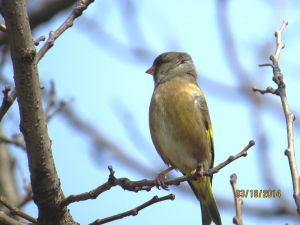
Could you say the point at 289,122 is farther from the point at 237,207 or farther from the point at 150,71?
the point at 150,71

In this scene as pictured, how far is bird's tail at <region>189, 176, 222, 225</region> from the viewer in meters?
5.23

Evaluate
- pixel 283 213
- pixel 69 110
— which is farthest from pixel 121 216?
pixel 69 110

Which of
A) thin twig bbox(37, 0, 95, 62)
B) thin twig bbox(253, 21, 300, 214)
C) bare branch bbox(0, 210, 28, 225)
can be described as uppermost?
thin twig bbox(37, 0, 95, 62)

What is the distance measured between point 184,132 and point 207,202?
114 centimetres

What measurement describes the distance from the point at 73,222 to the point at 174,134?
1.81 metres

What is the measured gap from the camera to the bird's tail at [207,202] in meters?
5.23

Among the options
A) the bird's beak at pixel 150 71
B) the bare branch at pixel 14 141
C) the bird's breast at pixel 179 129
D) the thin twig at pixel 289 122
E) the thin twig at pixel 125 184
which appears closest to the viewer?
the thin twig at pixel 289 122

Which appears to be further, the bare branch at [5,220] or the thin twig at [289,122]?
the bare branch at [5,220]


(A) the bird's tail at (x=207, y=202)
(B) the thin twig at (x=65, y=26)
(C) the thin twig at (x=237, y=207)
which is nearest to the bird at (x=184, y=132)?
(A) the bird's tail at (x=207, y=202)

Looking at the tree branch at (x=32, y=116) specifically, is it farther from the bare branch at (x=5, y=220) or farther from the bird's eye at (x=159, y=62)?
the bird's eye at (x=159, y=62)

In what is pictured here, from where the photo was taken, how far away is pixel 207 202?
5.29 m

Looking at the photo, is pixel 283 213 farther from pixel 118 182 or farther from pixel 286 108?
pixel 118 182

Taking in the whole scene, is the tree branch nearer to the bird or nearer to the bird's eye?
the bird

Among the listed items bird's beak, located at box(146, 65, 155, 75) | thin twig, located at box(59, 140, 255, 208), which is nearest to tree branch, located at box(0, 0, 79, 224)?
thin twig, located at box(59, 140, 255, 208)
